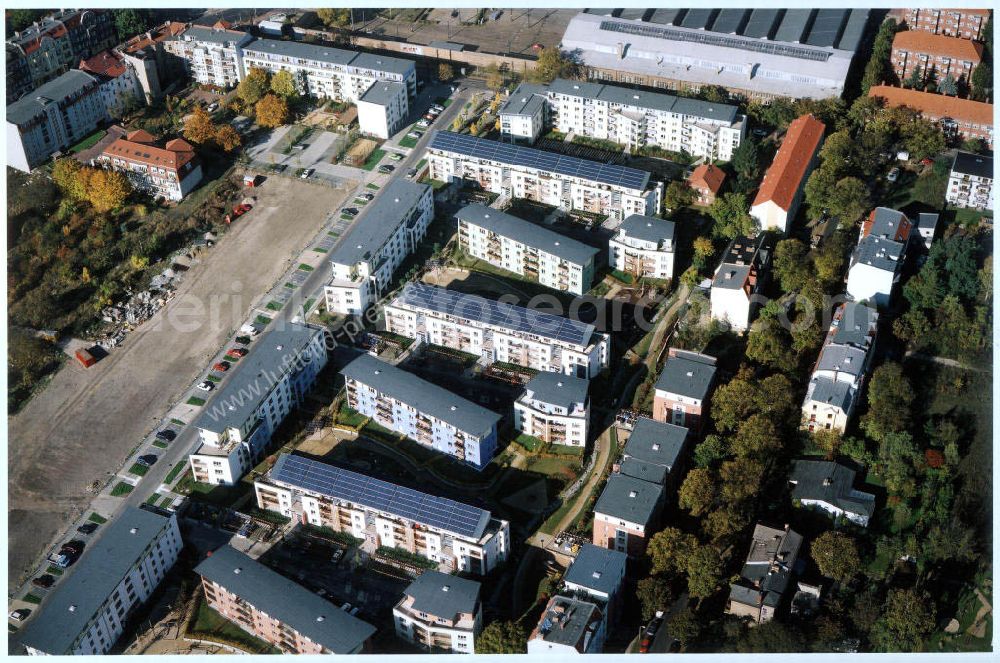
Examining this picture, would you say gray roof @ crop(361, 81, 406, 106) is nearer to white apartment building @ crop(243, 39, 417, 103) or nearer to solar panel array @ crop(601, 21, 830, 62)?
white apartment building @ crop(243, 39, 417, 103)

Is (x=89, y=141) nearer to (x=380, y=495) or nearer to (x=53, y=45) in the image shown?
(x=53, y=45)

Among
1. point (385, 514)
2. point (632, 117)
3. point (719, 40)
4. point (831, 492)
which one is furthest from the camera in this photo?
point (719, 40)

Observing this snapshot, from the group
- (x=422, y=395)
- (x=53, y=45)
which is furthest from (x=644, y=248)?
(x=53, y=45)

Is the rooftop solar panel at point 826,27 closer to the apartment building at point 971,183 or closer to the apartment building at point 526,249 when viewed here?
the apartment building at point 971,183

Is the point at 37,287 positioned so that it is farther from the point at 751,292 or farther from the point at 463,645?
the point at 751,292

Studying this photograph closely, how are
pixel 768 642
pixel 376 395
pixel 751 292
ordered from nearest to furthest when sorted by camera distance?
pixel 768 642
pixel 376 395
pixel 751 292

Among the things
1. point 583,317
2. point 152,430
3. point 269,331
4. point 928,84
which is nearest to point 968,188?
point 928,84
